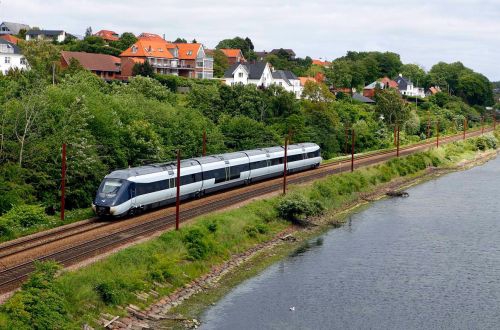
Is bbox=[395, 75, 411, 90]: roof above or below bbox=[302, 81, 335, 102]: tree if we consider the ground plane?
above

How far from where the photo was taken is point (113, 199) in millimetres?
41062

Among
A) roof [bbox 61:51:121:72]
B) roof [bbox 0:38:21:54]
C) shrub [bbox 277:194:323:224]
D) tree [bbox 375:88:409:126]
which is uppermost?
roof [bbox 0:38:21:54]

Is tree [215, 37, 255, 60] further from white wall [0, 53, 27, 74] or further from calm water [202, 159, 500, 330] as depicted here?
calm water [202, 159, 500, 330]

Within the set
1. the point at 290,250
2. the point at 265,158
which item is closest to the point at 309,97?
the point at 265,158

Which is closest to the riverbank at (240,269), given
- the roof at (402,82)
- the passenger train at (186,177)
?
the passenger train at (186,177)

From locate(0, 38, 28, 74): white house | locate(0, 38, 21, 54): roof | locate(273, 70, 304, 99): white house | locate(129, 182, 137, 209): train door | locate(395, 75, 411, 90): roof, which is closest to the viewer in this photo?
locate(129, 182, 137, 209): train door

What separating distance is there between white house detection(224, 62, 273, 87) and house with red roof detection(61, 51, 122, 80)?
21887 millimetres

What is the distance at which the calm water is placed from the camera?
106 feet

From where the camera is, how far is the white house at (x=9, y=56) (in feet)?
367

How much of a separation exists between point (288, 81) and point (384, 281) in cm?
10387

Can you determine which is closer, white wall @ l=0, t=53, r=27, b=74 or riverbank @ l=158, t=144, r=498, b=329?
riverbank @ l=158, t=144, r=498, b=329

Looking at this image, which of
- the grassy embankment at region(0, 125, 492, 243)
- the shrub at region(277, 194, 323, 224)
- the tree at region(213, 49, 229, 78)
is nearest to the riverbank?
the shrub at region(277, 194, 323, 224)

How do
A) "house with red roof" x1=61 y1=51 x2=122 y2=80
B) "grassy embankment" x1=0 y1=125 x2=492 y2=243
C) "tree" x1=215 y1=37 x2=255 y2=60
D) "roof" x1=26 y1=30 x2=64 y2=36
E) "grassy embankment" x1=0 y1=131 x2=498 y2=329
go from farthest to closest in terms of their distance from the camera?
"tree" x1=215 y1=37 x2=255 y2=60
"roof" x1=26 y1=30 x2=64 y2=36
"house with red roof" x1=61 y1=51 x2=122 y2=80
"grassy embankment" x1=0 y1=125 x2=492 y2=243
"grassy embankment" x1=0 y1=131 x2=498 y2=329

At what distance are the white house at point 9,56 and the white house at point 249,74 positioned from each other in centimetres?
3739
